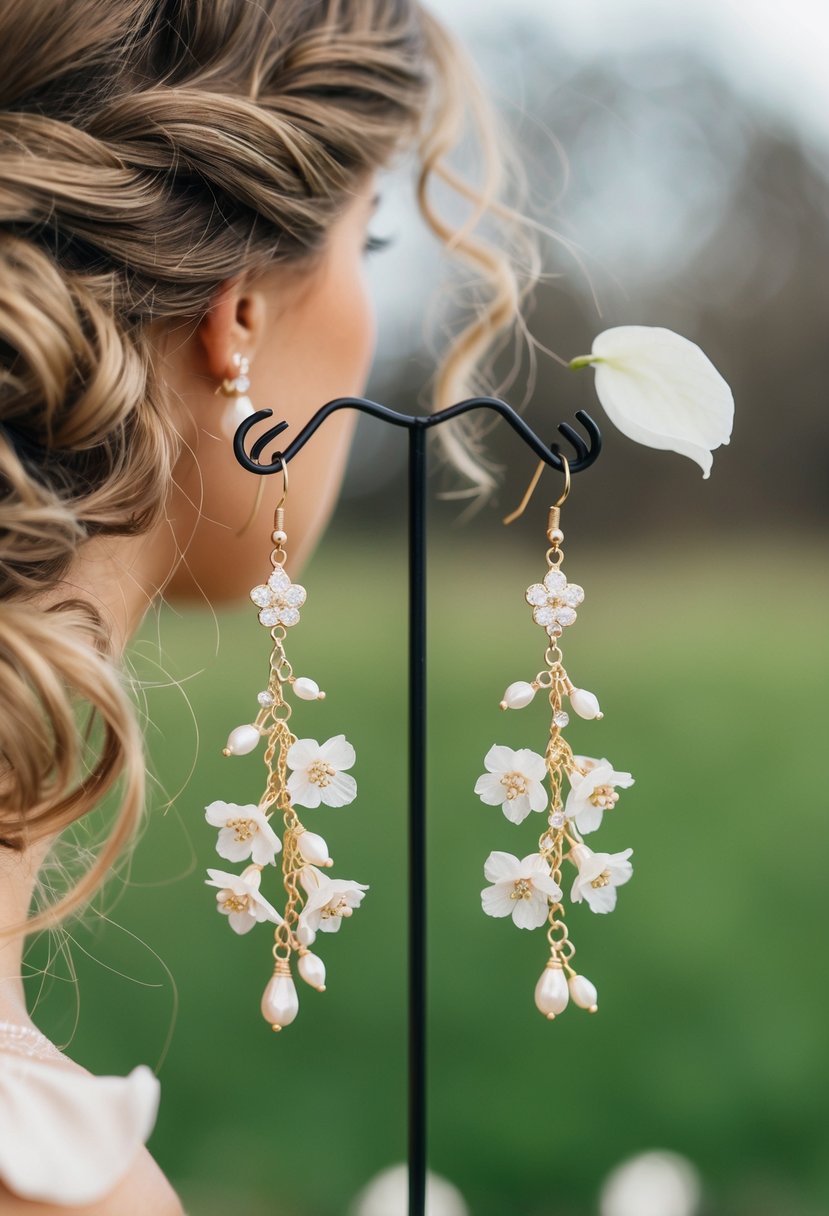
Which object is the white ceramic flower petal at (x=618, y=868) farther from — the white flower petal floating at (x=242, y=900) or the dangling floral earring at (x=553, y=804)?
the white flower petal floating at (x=242, y=900)

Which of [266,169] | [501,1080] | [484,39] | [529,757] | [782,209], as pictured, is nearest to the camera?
[529,757]

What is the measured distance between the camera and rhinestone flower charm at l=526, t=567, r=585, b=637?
72cm

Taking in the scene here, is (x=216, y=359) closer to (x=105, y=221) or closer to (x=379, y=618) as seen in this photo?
(x=105, y=221)

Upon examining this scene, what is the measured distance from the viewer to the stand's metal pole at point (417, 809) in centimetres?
75

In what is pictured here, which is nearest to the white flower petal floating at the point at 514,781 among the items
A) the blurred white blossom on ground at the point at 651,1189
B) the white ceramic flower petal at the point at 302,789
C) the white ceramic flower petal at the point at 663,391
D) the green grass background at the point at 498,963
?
the white ceramic flower petal at the point at 302,789

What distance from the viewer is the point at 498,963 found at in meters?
2.65

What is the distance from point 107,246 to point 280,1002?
52 cm

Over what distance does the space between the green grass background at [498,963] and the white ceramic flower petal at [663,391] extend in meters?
0.85

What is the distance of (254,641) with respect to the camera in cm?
441

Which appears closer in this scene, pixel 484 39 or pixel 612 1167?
pixel 612 1167

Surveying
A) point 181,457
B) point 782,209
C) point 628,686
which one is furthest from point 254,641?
point 181,457

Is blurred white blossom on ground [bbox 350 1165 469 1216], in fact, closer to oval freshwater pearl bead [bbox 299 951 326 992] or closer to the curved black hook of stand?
oval freshwater pearl bead [bbox 299 951 326 992]

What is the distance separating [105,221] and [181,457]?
20cm

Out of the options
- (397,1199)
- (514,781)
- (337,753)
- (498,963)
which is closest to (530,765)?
(514,781)
